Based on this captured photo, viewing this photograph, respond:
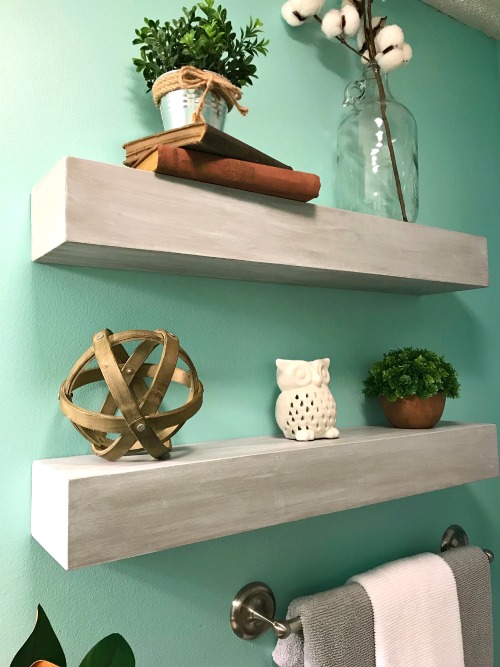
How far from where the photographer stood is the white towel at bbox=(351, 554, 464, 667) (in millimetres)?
894

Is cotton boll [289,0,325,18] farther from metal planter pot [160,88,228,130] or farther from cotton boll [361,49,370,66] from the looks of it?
metal planter pot [160,88,228,130]

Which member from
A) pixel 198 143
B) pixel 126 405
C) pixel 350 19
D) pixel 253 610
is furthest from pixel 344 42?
pixel 253 610

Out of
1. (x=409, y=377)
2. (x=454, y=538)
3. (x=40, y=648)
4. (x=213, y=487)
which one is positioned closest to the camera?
(x=40, y=648)

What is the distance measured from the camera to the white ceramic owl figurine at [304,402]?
0.85 m

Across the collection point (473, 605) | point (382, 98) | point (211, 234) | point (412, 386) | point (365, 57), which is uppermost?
point (365, 57)

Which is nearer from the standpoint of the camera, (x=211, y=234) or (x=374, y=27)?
(x=211, y=234)

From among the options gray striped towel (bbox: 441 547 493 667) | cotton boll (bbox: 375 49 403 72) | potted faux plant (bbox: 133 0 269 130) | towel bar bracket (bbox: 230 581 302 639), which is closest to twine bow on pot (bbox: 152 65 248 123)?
potted faux plant (bbox: 133 0 269 130)

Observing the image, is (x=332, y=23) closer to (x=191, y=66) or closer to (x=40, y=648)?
(x=191, y=66)

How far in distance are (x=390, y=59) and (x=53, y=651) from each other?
103cm

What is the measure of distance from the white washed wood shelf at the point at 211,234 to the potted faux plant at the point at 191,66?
0.37 ft

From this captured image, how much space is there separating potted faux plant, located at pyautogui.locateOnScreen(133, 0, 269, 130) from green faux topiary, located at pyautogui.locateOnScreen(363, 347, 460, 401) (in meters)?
0.49

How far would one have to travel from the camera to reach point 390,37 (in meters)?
1.04

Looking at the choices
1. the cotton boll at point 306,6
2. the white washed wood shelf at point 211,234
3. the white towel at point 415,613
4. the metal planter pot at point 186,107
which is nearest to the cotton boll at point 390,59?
the cotton boll at point 306,6

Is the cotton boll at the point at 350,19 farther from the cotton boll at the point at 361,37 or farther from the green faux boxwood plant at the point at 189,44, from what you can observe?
the green faux boxwood plant at the point at 189,44
